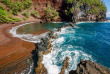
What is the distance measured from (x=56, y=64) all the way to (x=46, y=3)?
55.3 metres

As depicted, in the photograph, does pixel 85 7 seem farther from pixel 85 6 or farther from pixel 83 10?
pixel 83 10

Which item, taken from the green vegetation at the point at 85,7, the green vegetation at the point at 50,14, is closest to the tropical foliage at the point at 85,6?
the green vegetation at the point at 85,7

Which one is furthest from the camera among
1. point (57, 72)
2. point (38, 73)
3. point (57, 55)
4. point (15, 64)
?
point (57, 55)

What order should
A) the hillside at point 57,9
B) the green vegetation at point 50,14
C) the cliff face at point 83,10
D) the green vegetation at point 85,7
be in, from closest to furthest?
the hillside at point 57,9 < the green vegetation at point 85,7 < the cliff face at point 83,10 < the green vegetation at point 50,14

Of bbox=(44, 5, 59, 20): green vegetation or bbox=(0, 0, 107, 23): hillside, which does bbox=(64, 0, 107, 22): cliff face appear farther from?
bbox=(44, 5, 59, 20): green vegetation

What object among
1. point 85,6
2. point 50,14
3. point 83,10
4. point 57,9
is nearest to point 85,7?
point 85,6

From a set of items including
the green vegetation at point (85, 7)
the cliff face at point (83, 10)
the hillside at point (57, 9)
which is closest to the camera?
the hillside at point (57, 9)

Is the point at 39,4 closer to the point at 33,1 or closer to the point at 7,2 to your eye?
the point at 33,1

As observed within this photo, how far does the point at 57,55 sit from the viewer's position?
10.5m

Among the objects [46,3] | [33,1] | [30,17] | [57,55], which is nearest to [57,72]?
[57,55]

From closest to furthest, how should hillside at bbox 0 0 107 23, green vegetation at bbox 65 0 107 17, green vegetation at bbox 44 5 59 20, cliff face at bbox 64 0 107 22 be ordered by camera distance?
hillside at bbox 0 0 107 23, green vegetation at bbox 65 0 107 17, cliff face at bbox 64 0 107 22, green vegetation at bbox 44 5 59 20

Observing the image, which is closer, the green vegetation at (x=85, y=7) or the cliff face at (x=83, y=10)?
the green vegetation at (x=85, y=7)

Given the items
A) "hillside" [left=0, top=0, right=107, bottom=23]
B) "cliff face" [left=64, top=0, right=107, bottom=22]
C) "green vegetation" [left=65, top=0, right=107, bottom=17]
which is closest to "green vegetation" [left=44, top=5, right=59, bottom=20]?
"hillside" [left=0, top=0, right=107, bottom=23]

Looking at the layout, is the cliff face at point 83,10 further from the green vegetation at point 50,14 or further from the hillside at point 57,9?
the green vegetation at point 50,14
